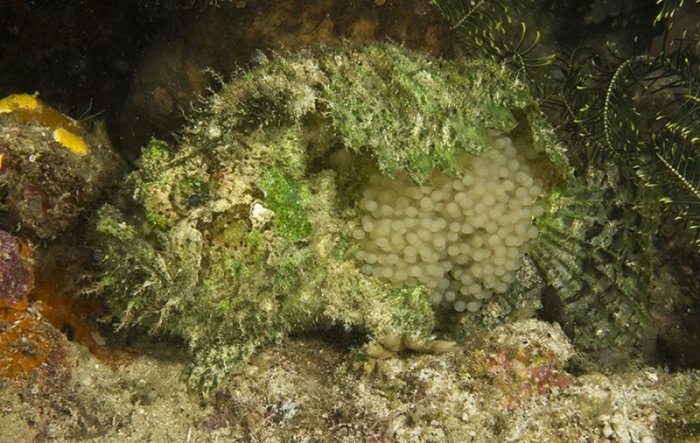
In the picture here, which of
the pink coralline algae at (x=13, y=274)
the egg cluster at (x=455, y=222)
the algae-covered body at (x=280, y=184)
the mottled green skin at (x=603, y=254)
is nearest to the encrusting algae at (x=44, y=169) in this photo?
the pink coralline algae at (x=13, y=274)

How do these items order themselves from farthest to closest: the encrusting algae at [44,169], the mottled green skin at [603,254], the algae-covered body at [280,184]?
the mottled green skin at [603,254] < the encrusting algae at [44,169] < the algae-covered body at [280,184]

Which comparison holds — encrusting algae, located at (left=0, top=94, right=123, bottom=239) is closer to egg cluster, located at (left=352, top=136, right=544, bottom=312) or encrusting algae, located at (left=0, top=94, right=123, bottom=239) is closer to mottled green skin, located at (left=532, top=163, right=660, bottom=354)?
egg cluster, located at (left=352, top=136, right=544, bottom=312)

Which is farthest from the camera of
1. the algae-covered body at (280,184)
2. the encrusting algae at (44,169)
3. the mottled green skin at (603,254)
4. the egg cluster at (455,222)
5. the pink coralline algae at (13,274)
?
the mottled green skin at (603,254)

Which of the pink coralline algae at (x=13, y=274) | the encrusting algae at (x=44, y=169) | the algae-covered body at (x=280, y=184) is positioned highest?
the algae-covered body at (x=280, y=184)

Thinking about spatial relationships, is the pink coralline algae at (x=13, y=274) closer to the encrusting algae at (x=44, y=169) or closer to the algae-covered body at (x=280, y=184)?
the encrusting algae at (x=44, y=169)

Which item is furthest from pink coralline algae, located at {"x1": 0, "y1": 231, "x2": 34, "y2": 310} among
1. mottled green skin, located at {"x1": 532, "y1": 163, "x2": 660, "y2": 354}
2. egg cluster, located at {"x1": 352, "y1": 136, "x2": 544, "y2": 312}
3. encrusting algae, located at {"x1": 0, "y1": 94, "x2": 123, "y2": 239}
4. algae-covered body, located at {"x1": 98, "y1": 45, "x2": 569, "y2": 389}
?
mottled green skin, located at {"x1": 532, "y1": 163, "x2": 660, "y2": 354}

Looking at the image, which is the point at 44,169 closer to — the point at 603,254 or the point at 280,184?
the point at 280,184

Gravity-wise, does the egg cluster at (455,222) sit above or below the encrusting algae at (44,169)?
above
